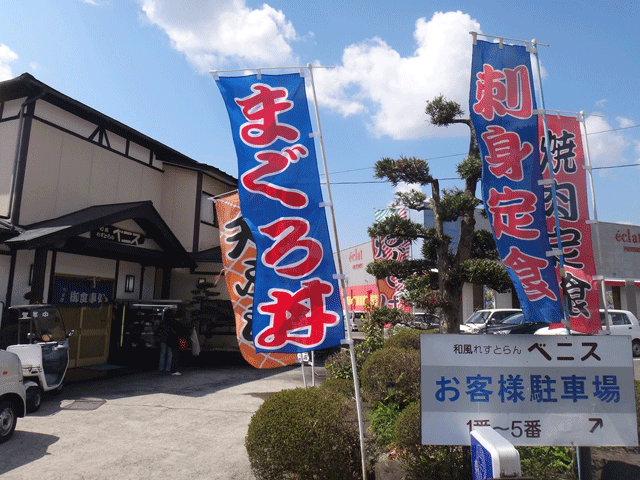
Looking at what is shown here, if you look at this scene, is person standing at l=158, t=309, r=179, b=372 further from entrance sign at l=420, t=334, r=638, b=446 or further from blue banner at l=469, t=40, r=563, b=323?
entrance sign at l=420, t=334, r=638, b=446

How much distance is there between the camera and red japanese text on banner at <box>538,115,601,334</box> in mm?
6961

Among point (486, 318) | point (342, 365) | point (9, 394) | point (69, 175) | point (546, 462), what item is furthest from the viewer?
point (486, 318)

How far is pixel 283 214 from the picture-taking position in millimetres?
4793

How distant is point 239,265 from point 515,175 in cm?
504

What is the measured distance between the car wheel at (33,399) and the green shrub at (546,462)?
26.2ft

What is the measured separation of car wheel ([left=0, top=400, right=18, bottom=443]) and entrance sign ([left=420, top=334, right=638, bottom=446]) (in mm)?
6013

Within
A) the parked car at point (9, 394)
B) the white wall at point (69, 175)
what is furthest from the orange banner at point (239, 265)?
the white wall at point (69, 175)

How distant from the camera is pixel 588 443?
3.55 m

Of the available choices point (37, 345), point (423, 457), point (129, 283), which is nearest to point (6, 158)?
point (129, 283)

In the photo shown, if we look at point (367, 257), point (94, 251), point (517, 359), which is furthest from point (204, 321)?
point (367, 257)

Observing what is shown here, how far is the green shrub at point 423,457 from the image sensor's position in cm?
383

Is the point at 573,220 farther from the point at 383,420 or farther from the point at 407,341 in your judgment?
the point at 383,420

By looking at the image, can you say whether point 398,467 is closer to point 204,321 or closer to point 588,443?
point 588,443

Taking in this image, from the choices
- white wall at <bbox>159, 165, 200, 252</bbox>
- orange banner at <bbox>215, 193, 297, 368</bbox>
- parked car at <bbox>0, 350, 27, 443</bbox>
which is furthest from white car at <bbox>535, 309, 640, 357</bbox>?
parked car at <bbox>0, 350, 27, 443</bbox>
